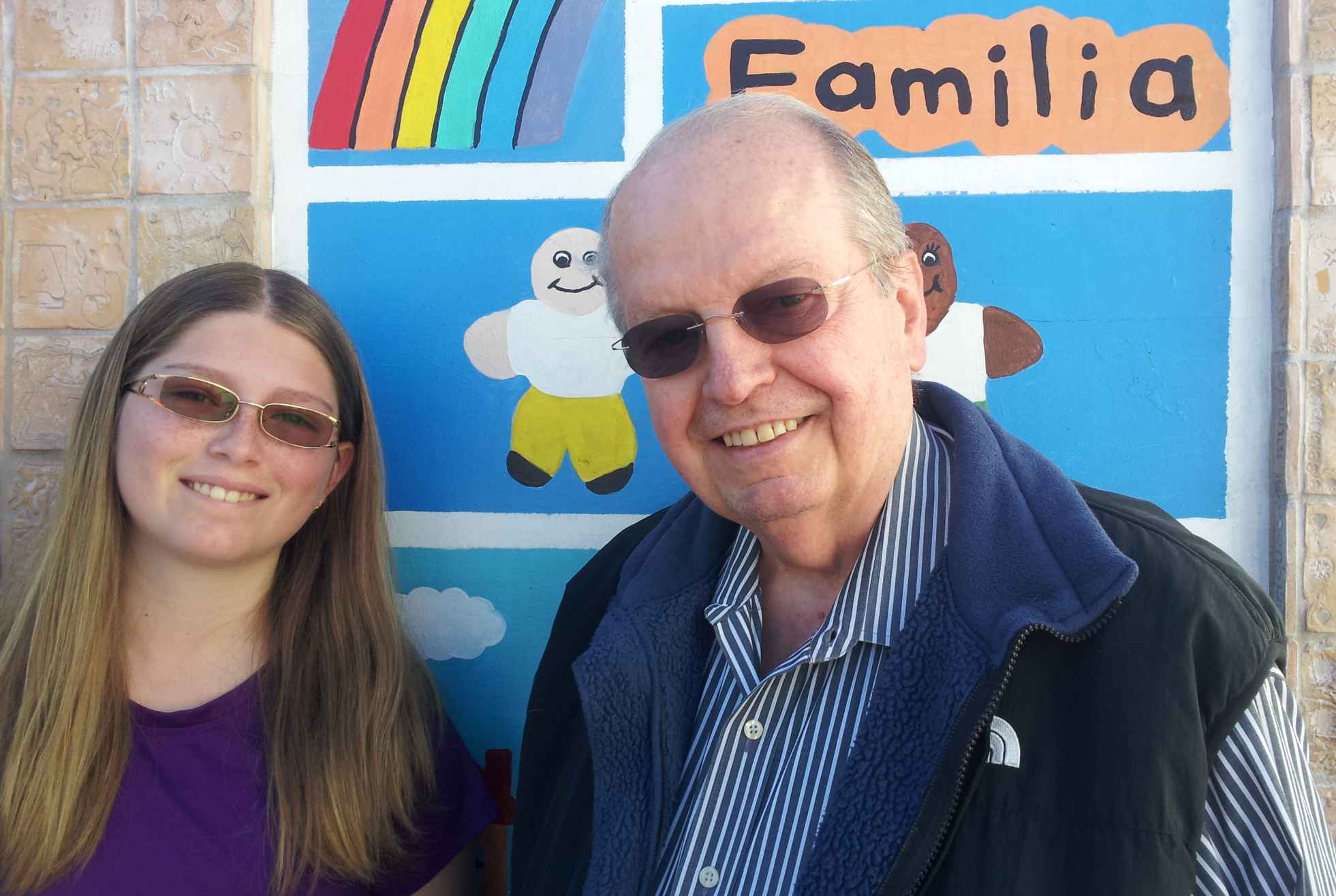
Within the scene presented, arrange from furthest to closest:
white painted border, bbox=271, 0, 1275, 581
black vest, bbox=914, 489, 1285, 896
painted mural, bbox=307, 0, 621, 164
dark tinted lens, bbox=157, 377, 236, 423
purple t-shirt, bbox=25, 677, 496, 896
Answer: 1. painted mural, bbox=307, 0, 621, 164
2. white painted border, bbox=271, 0, 1275, 581
3. dark tinted lens, bbox=157, 377, 236, 423
4. purple t-shirt, bbox=25, 677, 496, 896
5. black vest, bbox=914, 489, 1285, 896

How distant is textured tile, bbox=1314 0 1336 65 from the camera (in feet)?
6.72

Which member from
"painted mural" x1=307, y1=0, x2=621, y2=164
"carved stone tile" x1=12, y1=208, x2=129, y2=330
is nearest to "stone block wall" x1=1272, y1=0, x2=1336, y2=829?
"painted mural" x1=307, y1=0, x2=621, y2=164

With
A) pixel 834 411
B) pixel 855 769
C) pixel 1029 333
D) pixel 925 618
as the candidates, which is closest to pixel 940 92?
pixel 1029 333

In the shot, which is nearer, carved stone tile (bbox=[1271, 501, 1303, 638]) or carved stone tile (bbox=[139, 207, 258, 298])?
carved stone tile (bbox=[1271, 501, 1303, 638])

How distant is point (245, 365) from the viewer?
2014 millimetres

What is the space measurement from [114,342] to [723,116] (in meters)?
1.48

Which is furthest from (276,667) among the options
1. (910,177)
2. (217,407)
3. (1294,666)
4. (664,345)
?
(1294,666)

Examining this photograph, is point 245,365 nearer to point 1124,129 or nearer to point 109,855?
point 109,855

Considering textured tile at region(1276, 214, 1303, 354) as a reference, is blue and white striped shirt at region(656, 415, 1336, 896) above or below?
below

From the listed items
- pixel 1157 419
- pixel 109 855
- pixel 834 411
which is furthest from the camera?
pixel 1157 419

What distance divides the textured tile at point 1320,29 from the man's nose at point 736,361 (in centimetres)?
153

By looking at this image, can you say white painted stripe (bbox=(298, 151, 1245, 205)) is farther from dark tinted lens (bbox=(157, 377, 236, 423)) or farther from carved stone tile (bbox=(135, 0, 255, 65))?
dark tinted lens (bbox=(157, 377, 236, 423))

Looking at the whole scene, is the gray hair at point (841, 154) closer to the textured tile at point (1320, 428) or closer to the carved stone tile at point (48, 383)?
the textured tile at point (1320, 428)

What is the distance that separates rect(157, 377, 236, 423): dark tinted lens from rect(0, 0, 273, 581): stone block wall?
54 cm
